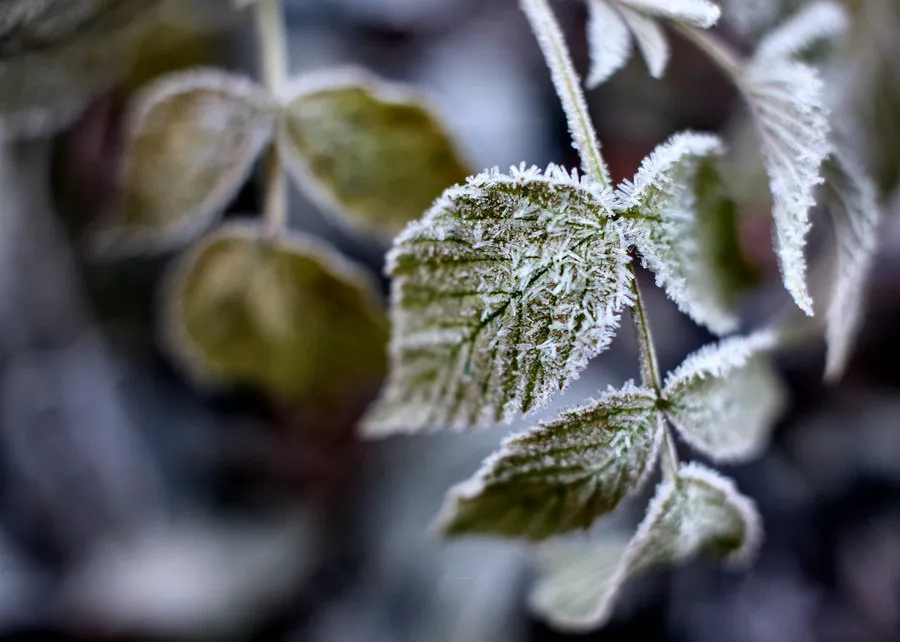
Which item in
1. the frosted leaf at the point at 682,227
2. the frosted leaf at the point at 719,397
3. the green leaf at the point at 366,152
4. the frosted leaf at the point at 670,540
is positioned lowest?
the frosted leaf at the point at 670,540

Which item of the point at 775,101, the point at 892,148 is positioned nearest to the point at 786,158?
the point at 775,101

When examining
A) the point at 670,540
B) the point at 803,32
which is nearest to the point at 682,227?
the point at 670,540

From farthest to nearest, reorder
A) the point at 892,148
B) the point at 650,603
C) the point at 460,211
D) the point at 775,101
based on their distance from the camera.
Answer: the point at 650,603 → the point at 892,148 → the point at 775,101 → the point at 460,211

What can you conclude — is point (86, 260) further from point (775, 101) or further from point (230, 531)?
point (775, 101)

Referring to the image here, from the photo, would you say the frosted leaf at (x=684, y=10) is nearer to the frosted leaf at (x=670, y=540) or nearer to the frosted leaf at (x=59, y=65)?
the frosted leaf at (x=670, y=540)

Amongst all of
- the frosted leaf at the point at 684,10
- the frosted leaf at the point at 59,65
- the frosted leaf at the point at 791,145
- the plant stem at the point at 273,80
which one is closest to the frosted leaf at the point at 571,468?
the frosted leaf at the point at 791,145

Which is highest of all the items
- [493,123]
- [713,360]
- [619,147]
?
[493,123]
